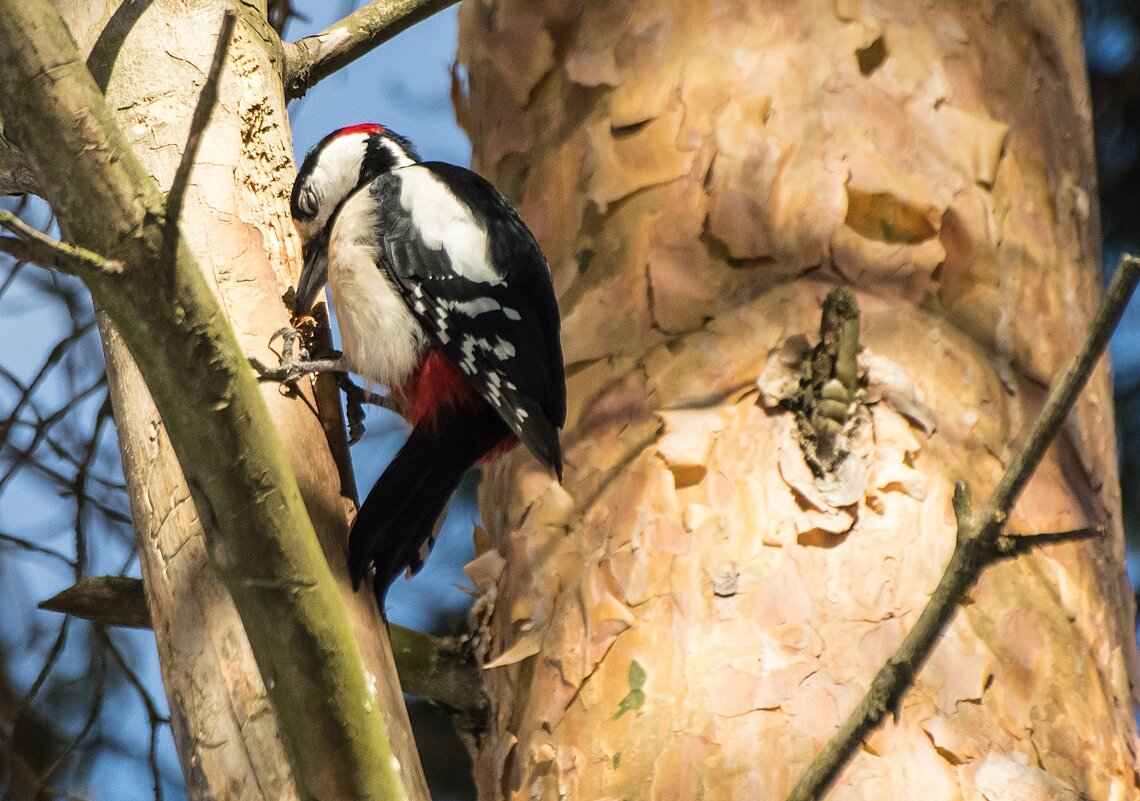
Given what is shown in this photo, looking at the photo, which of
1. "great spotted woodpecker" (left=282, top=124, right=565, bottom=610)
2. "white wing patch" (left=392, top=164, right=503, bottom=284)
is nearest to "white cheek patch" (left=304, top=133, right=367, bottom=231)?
"great spotted woodpecker" (left=282, top=124, right=565, bottom=610)

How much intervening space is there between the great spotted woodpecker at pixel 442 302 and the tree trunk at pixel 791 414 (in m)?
0.11

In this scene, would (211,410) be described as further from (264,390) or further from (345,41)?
(345,41)

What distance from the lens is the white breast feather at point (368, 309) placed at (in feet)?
6.41

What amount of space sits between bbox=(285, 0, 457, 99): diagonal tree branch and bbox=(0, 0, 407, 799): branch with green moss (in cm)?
96

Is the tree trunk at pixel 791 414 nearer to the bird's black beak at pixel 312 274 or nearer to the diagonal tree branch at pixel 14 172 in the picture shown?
the bird's black beak at pixel 312 274

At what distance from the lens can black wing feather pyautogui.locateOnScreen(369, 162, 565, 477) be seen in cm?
185

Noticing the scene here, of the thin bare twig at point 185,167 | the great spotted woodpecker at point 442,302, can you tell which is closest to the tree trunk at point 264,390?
the great spotted woodpecker at point 442,302

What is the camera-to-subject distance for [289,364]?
1.58 metres

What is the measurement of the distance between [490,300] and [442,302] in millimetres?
76

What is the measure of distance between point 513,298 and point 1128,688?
42.1 inches

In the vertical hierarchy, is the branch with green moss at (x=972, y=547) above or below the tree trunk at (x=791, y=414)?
below

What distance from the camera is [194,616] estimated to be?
1371mm

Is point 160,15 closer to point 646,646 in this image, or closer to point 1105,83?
point 646,646

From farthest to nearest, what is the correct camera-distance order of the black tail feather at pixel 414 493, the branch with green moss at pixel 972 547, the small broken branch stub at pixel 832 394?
the small broken branch stub at pixel 832 394, the black tail feather at pixel 414 493, the branch with green moss at pixel 972 547
